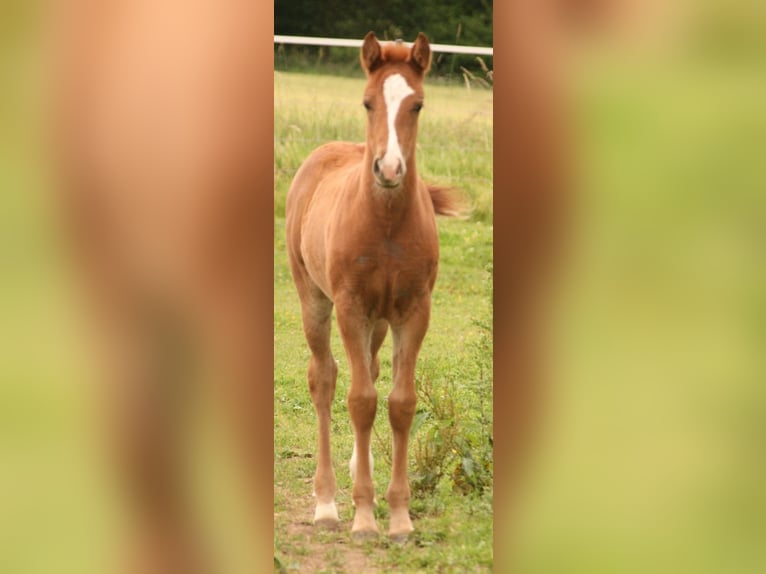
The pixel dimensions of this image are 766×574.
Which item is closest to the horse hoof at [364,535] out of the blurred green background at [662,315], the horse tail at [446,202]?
the blurred green background at [662,315]

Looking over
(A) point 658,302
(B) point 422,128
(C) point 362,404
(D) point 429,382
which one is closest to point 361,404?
(C) point 362,404

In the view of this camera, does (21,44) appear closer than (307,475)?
Yes

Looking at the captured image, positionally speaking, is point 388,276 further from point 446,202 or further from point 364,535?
point 364,535

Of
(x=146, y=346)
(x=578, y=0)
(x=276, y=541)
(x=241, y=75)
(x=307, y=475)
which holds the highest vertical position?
(x=578, y=0)

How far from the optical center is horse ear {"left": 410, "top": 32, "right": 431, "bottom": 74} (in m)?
2.95

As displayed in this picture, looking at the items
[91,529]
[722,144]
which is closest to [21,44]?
[91,529]

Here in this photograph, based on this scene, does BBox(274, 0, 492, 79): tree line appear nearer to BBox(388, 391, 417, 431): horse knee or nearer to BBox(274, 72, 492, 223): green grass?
BBox(274, 72, 492, 223): green grass

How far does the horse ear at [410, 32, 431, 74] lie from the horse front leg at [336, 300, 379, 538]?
2.50 ft

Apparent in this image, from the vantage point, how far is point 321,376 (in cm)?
314

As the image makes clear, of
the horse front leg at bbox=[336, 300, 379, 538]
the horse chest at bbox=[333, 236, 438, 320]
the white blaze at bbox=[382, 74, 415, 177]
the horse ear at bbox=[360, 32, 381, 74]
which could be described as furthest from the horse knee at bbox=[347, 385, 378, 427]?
the horse ear at bbox=[360, 32, 381, 74]

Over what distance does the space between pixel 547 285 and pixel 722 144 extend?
0.74m

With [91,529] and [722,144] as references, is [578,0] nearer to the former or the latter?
[722,144]

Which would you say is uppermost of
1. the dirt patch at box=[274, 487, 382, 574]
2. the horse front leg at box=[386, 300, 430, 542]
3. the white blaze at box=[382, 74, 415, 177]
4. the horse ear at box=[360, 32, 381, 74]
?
the horse ear at box=[360, 32, 381, 74]

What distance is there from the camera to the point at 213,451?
304 cm
